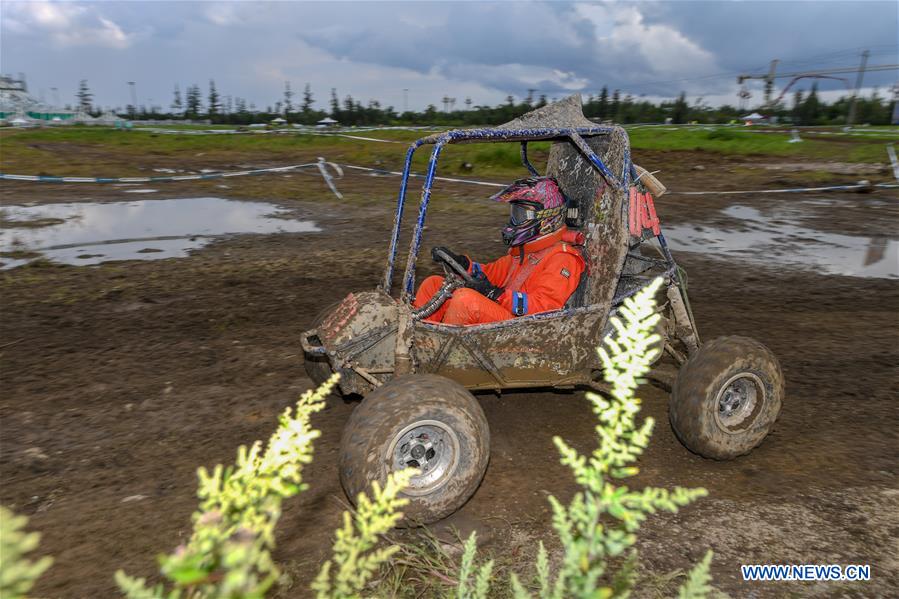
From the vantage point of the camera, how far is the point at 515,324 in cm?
394

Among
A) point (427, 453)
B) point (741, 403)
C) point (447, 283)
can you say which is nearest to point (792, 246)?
point (741, 403)

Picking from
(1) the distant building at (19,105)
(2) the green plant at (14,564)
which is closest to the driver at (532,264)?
(2) the green plant at (14,564)

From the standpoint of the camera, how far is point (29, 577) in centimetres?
110

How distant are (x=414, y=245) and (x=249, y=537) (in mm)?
2841

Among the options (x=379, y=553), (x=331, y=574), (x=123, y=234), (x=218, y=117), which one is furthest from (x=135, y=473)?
(x=218, y=117)

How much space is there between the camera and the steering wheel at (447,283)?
13.5 ft

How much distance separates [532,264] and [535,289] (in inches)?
10.7

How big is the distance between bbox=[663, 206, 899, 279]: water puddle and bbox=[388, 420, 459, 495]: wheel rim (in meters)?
8.09

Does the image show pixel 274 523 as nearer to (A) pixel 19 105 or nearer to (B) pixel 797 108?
(B) pixel 797 108

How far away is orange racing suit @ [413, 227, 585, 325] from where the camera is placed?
4.06m

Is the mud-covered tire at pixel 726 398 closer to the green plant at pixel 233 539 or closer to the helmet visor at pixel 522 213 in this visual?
the helmet visor at pixel 522 213

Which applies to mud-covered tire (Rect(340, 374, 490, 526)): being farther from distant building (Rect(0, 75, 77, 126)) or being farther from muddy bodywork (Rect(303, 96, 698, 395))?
distant building (Rect(0, 75, 77, 126))

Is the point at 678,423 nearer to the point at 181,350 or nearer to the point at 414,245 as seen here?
A: the point at 414,245

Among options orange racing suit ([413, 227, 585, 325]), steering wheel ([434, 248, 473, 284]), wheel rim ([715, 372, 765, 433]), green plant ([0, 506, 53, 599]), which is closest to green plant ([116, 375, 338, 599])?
green plant ([0, 506, 53, 599])
